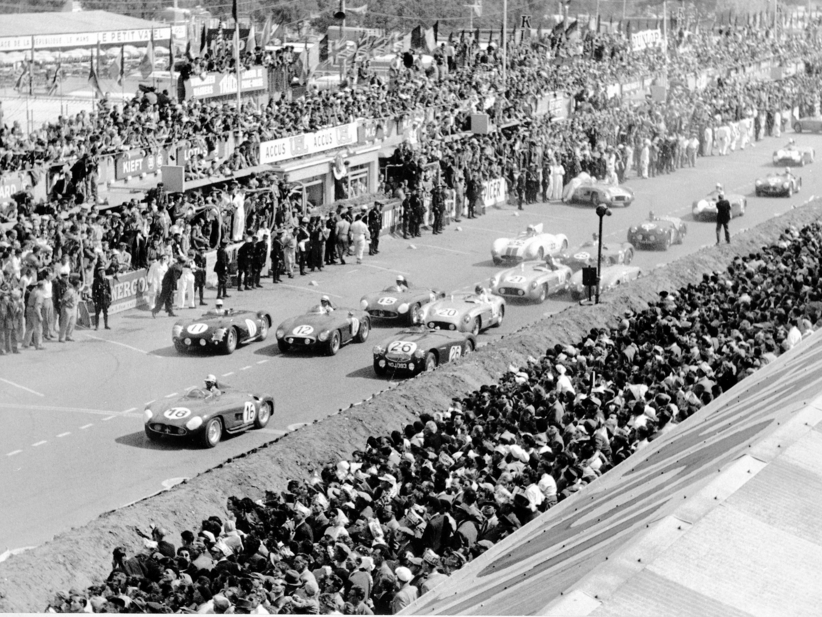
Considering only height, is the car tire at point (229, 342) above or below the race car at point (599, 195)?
below

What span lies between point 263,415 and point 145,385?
3198 mm

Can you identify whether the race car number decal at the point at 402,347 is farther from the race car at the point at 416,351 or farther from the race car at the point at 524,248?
the race car at the point at 524,248

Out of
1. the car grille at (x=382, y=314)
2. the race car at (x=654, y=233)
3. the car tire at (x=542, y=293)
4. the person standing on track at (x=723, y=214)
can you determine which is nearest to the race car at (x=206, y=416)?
the car grille at (x=382, y=314)

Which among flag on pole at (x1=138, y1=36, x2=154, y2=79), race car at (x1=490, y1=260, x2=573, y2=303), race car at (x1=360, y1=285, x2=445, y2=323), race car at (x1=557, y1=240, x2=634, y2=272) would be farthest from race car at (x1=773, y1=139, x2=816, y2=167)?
race car at (x1=360, y1=285, x2=445, y2=323)

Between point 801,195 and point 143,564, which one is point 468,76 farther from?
point 143,564

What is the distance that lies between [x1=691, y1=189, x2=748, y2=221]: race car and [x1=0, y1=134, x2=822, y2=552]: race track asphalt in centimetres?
384

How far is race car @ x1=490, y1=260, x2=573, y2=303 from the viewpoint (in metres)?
31.8

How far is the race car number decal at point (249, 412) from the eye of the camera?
882 inches

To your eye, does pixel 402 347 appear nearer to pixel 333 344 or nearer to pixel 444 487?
pixel 333 344

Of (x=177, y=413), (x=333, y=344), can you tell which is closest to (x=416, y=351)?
(x=333, y=344)

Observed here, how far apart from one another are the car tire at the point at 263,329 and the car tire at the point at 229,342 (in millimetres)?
837

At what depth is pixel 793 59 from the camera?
7762 centimetres

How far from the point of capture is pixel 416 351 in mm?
25750

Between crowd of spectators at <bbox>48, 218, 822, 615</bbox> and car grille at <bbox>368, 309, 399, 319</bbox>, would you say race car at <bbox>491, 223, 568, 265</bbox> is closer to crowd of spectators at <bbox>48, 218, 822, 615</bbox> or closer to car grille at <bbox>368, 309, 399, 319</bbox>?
car grille at <bbox>368, 309, 399, 319</bbox>
